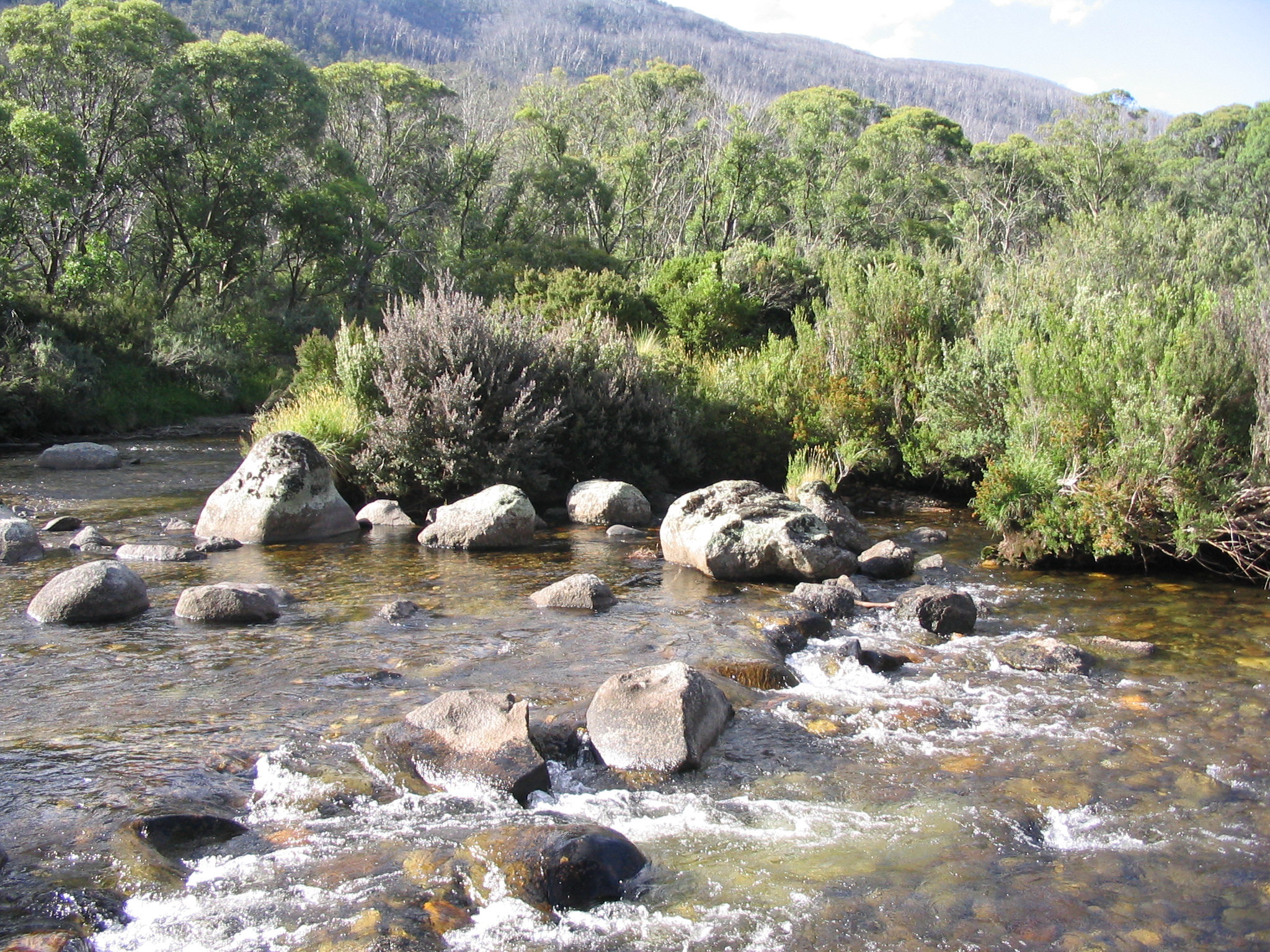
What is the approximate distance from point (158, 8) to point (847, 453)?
27833 mm

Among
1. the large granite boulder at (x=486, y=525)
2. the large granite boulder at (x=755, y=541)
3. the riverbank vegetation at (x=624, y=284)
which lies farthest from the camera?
the large granite boulder at (x=486, y=525)

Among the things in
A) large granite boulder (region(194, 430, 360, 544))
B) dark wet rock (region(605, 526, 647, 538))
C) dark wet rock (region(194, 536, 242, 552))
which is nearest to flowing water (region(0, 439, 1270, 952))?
dark wet rock (region(194, 536, 242, 552))

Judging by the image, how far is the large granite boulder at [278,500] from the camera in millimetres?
11570

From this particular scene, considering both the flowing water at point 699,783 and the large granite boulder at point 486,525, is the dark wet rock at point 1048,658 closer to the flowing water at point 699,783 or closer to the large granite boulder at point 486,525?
the flowing water at point 699,783

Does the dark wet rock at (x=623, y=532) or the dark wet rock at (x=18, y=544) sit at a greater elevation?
the dark wet rock at (x=18, y=544)

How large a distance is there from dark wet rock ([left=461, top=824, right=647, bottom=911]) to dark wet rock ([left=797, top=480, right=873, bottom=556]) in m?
6.71

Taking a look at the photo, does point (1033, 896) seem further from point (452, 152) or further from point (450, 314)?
point (452, 152)

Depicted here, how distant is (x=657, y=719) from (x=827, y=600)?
365 cm

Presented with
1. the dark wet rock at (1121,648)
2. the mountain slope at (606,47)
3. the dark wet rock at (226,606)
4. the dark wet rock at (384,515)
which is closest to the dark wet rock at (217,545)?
the dark wet rock at (384,515)

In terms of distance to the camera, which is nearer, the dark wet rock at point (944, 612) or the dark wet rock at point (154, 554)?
Answer: the dark wet rock at point (944, 612)

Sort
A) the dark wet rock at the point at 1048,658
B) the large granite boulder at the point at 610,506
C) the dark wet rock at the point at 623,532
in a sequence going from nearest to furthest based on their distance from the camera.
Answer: the dark wet rock at the point at 1048,658
the dark wet rock at the point at 623,532
the large granite boulder at the point at 610,506

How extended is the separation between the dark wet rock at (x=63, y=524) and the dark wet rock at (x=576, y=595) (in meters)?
6.68

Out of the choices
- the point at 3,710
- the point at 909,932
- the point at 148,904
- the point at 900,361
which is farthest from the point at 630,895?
the point at 900,361

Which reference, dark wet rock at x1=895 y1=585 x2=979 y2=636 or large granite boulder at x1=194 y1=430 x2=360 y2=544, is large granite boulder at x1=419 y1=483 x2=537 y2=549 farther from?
dark wet rock at x1=895 y1=585 x2=979 y2=636
